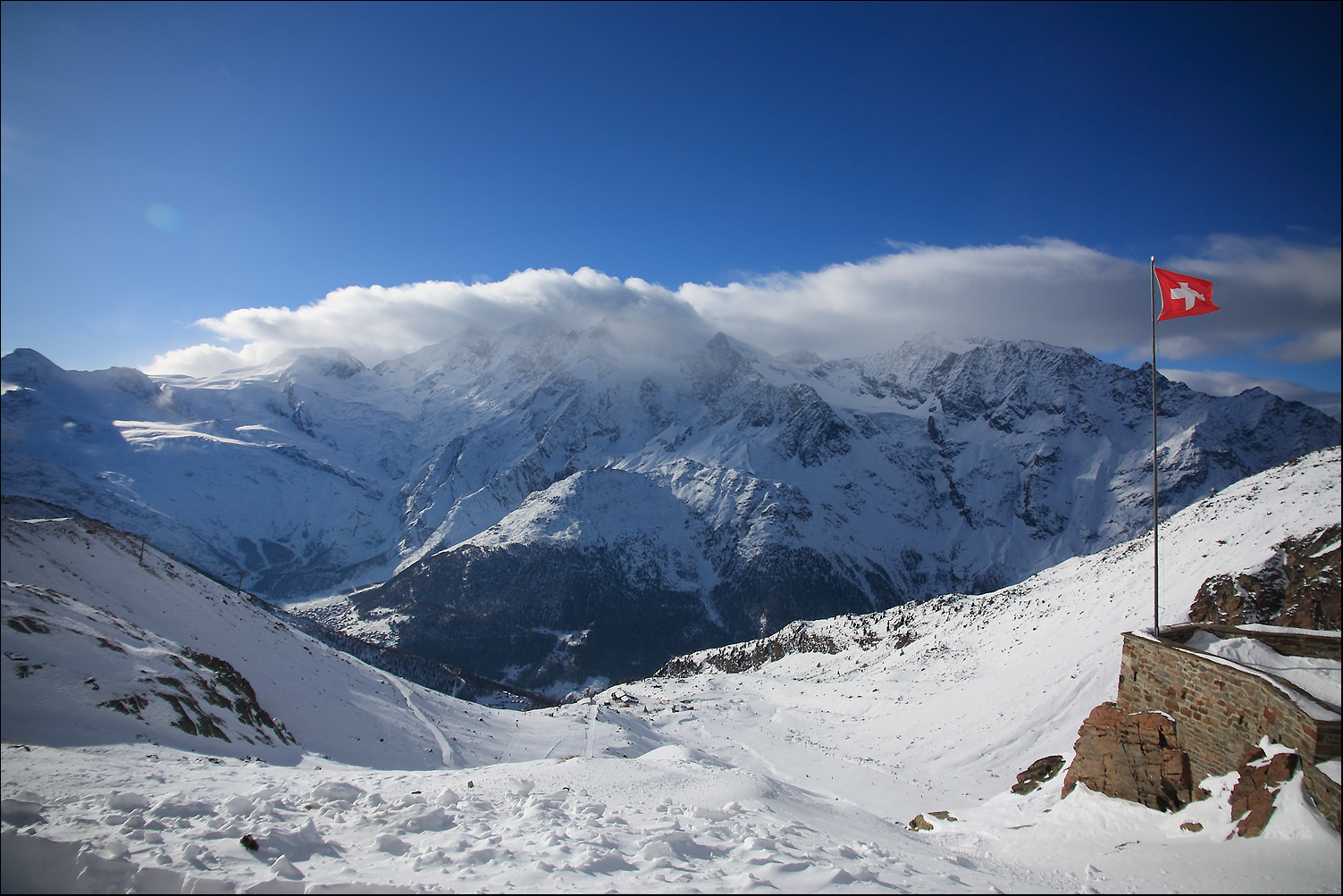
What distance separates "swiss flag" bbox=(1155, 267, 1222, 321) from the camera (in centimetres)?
1589

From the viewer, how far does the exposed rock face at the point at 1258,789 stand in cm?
1140

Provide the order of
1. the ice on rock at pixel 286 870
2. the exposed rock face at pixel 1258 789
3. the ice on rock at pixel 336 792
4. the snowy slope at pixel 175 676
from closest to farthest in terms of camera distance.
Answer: the ice on rock at pixel 286 870
the exposed rock face at pixel 1258 789
the ice on rock at pixel 336 792
the snowy slope at pixel 175 676

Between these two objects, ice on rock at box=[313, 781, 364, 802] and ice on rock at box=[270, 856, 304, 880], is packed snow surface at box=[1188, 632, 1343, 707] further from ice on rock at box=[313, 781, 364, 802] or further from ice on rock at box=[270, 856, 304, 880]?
ice on rock at box=[313, 781, 364, 802]

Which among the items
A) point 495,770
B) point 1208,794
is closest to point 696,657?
point 495,770

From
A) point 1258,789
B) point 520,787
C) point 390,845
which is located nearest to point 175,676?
point 520,787

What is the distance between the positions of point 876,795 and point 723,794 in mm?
21321

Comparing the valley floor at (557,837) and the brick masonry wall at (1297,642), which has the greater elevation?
the brick masonry wall at (1297,642)

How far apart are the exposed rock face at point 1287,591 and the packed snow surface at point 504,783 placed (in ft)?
5.25

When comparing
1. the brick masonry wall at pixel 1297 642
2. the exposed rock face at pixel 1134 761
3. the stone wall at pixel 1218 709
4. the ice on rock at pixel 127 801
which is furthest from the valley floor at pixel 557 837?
the brick masonry wall at pixel 1297 642

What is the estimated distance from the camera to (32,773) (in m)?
13.4

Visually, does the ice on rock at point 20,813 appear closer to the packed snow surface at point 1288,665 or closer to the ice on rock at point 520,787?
the ice on rock at point 520,787

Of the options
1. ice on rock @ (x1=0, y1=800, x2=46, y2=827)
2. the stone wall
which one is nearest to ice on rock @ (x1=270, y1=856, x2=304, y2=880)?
ice on rock @ (x1=0, y1=800, x2=46, y2=827)

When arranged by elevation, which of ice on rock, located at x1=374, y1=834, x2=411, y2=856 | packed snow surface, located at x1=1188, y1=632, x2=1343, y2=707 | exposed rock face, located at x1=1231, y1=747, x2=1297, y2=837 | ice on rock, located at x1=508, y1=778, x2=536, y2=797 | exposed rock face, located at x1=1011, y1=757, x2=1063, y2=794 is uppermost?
packed snow surface, located at x1=1188, y1=632, x2=1343, y2=707

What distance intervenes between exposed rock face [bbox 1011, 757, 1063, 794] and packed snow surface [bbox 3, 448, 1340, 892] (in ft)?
3.74
